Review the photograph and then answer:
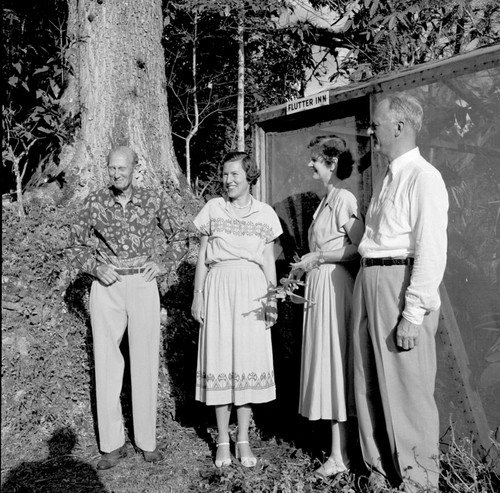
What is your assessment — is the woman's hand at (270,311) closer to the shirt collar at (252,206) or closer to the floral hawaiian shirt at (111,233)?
the shirt collar at (252,206)

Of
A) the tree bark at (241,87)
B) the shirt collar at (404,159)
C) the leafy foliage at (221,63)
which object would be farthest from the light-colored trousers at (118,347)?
the leafy foliage at (221,63)

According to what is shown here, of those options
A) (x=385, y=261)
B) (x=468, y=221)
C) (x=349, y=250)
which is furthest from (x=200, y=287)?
(x=468, y=221)

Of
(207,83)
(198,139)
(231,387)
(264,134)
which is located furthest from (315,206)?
(198,139)

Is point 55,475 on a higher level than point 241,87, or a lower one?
lower

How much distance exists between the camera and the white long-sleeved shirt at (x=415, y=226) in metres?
2.88

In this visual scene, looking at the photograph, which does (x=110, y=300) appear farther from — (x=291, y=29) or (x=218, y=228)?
(x=291, y=29)

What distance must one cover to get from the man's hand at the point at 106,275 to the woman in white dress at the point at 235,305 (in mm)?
577

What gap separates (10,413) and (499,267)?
360 cm

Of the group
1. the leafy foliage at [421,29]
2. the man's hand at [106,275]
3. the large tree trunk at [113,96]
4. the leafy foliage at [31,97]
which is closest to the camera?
the man's hand at [106,275]

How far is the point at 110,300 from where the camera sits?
12.8 ft

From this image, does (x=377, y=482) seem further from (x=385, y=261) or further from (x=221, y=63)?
(x=221, y=63)

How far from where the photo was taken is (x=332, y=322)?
12.1ft

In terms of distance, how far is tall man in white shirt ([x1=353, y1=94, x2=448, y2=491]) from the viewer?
290cm

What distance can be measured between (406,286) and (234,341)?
1.34m
